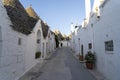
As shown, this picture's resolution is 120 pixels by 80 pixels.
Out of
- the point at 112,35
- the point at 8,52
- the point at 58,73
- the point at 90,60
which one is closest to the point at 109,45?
the point at 112,35

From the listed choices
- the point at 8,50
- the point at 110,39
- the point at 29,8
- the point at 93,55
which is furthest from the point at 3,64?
the point at 29,8

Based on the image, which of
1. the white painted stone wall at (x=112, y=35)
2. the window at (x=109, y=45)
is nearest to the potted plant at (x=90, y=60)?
the white painted stone wall at (x=112, y=35)

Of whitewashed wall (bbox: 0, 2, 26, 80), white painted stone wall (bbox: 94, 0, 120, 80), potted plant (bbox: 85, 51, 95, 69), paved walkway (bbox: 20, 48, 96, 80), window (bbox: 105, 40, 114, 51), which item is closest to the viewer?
whitewashed wall (bbox: 0, 2, 26, 80)

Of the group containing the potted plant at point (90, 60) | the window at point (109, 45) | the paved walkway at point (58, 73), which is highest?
the window at point (109, 45)

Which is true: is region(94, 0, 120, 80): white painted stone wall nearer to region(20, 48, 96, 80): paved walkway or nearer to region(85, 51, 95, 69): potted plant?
region(20, 48, 96, 80): paved walkway

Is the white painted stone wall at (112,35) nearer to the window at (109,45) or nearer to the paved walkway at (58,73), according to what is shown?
the window at (109,45)

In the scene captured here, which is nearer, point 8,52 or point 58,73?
point 8,52

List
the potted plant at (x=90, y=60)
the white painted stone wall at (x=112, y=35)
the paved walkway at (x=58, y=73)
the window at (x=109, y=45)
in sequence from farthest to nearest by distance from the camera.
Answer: the potted plant at (x=90, y=60) < the paved walkway at (x=58, y=73) < the window at (x=109, y=45) < the white painted stone wall at (x=112, y=35)

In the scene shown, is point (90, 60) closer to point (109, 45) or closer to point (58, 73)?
point (58, 73)

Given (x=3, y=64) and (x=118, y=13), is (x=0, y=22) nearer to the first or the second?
(x=3, y=64)

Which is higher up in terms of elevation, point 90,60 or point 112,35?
point 112,35

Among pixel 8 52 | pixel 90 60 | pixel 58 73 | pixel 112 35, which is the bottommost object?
pixel 58 73

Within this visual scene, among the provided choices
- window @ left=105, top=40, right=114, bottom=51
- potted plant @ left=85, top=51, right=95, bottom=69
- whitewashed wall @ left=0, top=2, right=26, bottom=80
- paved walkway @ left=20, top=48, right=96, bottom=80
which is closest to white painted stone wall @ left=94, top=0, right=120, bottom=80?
window @ left=105, top=40, right=114, bottom=51

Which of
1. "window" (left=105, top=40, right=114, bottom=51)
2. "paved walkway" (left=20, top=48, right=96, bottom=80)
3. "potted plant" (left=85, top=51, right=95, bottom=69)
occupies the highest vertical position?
"window" (left=105, top=40, right=114, bottom=51)
